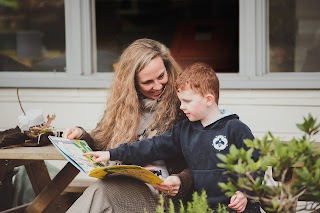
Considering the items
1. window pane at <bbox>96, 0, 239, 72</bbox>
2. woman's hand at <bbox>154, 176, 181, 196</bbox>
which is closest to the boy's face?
woman's hand at <bbox>154, 176, 181, 196</bbox>

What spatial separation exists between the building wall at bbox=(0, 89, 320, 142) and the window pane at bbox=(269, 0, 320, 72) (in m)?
0.24

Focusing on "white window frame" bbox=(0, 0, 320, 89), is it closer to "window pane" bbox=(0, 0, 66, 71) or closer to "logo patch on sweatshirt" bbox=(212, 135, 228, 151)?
"window pane" bbox=(0, 0, 66, 71)

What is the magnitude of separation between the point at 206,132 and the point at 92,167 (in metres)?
0.53

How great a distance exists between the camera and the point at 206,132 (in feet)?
13.2

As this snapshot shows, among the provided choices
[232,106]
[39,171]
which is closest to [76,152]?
[39,171]

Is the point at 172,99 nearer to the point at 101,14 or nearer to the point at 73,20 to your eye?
the point at 73,20

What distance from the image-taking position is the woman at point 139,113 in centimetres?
417

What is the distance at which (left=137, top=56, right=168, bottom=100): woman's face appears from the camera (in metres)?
4.33

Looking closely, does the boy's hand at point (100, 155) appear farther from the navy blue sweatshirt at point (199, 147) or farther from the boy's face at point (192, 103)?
the boy's face at point (192, 103)

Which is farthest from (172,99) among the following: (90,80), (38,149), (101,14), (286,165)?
(101,14)

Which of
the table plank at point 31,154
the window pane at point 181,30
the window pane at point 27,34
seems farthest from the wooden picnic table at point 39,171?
the window pane at point 27,34

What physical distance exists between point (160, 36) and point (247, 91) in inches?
69.7

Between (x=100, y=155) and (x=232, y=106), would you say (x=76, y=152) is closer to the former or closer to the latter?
(x=100, y=155)

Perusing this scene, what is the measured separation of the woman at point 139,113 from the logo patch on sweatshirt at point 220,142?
0.73ft
